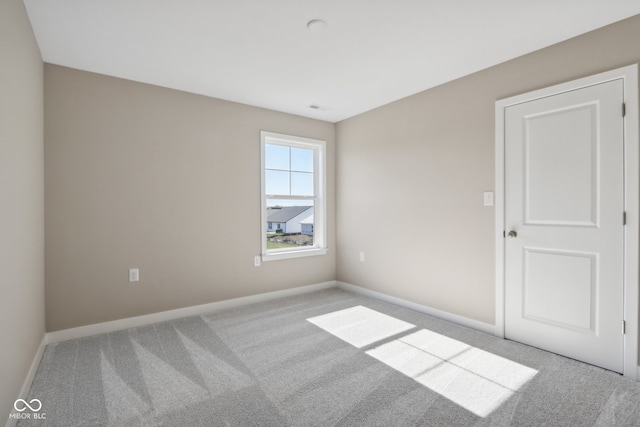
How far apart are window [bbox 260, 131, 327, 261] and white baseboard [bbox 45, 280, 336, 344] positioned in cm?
48

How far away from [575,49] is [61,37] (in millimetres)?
3792

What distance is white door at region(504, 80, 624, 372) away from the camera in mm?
2199

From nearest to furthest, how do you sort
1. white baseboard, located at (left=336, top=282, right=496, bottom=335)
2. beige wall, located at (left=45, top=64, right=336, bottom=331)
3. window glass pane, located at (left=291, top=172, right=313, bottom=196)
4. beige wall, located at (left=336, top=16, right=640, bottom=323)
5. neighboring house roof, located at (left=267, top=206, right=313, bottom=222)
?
beige wall, located at (left=336, top=16, right=640, bottom=323) → beige wall, located at (left=45, top=64, right=336, bottom=331) → white baseboard, located at (left=336, top=282, right=496, bottom=335) → neighboring house roof, located at (left=267, top=206, right=313, bottom=222) → window glass pane, located at (left=291, top=172, right=313, bottom=196)

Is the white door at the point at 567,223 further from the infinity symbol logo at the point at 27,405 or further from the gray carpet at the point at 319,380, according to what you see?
the infinity symbol logo at the point at 27,405

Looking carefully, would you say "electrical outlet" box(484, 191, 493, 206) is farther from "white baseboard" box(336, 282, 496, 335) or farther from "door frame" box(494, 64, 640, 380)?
"white baseboard" box(336, 282, 496, 335)

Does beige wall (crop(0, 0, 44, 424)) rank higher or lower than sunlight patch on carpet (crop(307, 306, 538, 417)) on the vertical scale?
higher

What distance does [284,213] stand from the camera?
169 inches

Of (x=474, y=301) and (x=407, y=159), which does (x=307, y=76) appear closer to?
(x=407, y=159)

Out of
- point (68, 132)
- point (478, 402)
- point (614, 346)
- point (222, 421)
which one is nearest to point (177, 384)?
point (222, 421)

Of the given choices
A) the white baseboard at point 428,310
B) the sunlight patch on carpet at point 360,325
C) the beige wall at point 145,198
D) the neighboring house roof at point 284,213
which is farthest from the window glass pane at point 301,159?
the sunlight patch on carpet at point 360,325

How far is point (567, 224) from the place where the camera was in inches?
94.8

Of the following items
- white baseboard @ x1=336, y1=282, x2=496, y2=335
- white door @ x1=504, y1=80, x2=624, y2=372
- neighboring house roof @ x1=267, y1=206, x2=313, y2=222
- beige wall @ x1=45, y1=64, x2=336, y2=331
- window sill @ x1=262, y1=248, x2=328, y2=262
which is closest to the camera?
white door @ x1=504, y1=80, x2=624, y2=372

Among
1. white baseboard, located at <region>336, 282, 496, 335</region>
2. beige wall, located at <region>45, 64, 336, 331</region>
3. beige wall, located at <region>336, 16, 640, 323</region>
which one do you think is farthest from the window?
white baseboard, located at <region>336, 282, 496, 335</region>

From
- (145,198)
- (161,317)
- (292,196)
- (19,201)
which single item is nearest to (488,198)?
(292,196)
